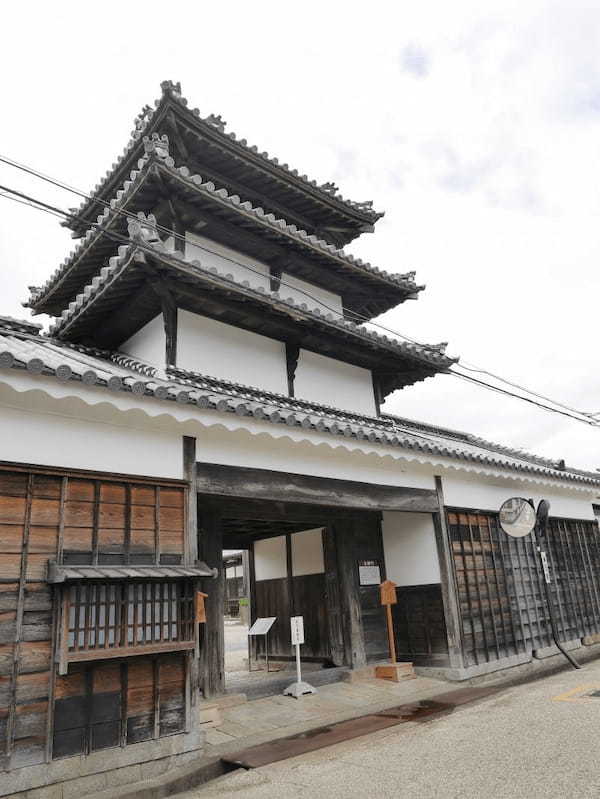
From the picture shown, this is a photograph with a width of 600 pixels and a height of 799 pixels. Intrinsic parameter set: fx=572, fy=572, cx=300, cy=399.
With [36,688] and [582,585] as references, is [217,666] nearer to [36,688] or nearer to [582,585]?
[36,688]

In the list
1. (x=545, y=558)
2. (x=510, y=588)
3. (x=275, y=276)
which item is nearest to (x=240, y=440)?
(x=275, y=276)

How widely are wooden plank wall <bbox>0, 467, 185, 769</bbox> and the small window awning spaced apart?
6.8 inches

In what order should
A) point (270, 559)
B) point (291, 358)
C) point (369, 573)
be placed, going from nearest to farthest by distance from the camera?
point (291, 358) < point (369, 573) < point (270, 559)

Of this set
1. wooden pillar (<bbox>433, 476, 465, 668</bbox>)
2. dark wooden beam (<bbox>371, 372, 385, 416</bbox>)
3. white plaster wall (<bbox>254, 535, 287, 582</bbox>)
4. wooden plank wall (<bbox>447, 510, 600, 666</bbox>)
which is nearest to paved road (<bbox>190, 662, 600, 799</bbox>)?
wooden pillar (<bbox>433, 476, 465, 668</bbox>)

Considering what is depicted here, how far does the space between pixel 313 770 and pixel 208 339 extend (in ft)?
19.9

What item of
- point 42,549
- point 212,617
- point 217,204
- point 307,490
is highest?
point 217,204

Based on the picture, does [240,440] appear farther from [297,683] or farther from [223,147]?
[223,147]

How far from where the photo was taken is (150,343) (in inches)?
364

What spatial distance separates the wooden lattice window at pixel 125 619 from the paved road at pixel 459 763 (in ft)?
4.55

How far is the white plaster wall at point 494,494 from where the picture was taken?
34.5ft

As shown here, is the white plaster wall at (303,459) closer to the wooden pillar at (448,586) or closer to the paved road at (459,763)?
the wooden pillar at (448,586)

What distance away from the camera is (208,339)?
9.19 metres

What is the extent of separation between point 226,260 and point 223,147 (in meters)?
2.03

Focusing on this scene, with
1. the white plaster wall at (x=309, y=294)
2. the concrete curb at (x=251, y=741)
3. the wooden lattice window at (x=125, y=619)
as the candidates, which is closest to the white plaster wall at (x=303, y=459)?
the wooden lattice window at (x=125, y=619)
